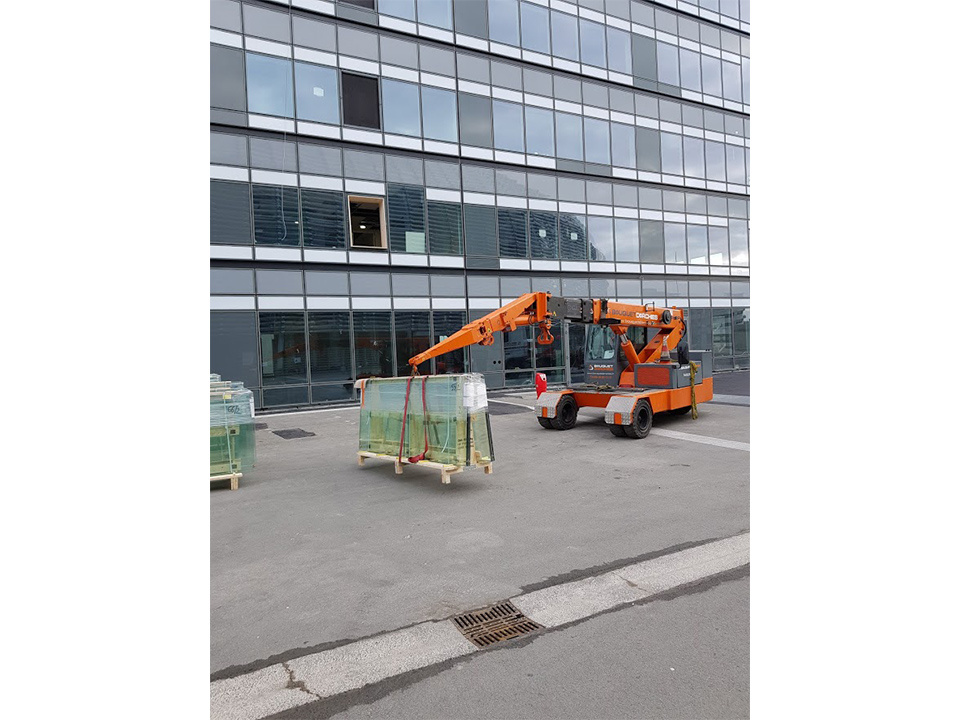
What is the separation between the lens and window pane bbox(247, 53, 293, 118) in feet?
58.4

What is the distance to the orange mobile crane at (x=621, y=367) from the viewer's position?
1113 cm

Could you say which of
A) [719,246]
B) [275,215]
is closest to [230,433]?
[275,215]

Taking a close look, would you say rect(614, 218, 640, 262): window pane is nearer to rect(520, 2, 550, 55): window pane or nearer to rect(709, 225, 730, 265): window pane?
rect(709, 225, 730, 265): window pane

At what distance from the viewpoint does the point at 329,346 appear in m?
19.1

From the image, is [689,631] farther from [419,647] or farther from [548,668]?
[419,647]

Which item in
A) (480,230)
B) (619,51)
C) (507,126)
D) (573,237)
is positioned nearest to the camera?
(480,230)

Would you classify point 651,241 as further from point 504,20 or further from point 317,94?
point 317,94

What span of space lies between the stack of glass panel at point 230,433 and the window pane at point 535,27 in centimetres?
1937

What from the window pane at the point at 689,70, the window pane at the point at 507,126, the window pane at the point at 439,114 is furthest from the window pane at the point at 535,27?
the window pane at the point at 689,70

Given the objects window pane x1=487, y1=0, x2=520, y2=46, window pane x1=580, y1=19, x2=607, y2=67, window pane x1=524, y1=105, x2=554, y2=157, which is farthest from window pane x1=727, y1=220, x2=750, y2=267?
window pane x1=487, y1=0, x2=520, y2=46

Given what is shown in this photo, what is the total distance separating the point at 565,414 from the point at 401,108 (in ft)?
43.1

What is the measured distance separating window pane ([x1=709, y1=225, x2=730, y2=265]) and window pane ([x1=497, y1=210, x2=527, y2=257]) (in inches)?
403

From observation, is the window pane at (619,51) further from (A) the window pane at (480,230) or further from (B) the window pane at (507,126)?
(A) the window pane at (480,230)

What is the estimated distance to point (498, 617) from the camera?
4.15m
